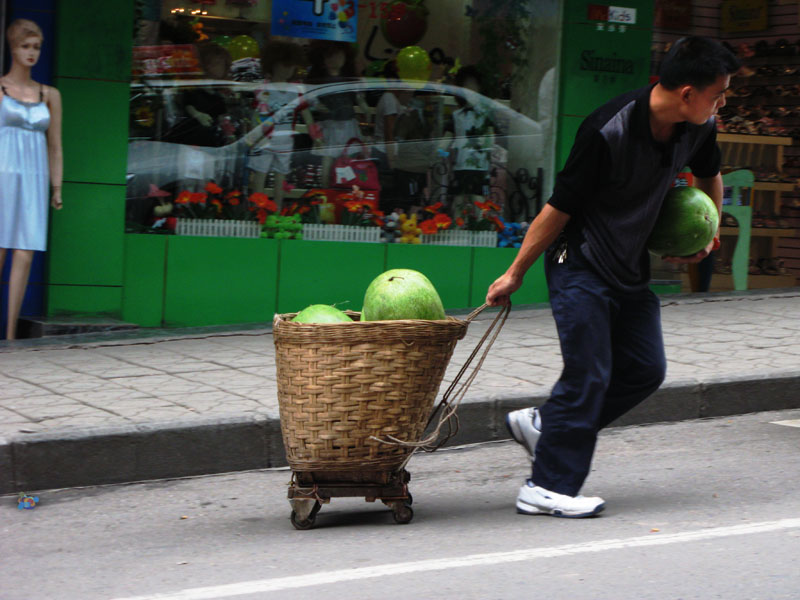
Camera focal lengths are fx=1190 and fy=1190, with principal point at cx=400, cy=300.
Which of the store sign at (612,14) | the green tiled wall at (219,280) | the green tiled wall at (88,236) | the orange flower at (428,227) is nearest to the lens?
the green tiled wall at (88,236)

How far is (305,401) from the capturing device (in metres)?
4.13

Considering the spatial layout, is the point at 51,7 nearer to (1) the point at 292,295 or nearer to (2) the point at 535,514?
(1) the point at 292,295

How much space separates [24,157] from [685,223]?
15.5ft

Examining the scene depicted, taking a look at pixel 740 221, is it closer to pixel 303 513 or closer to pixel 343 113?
pixel 343 113

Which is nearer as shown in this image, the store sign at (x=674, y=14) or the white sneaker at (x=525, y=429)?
the white sneaker at (x=525, y=429)

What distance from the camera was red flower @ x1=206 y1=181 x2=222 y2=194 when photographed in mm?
8617

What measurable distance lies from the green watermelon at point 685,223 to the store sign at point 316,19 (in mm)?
4935

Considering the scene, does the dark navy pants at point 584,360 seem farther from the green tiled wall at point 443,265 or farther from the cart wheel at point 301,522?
the green tiled wall at point 443,265

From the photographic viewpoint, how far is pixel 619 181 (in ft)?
13.9

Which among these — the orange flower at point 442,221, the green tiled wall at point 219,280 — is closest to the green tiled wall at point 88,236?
the green tiled wall at point 219,280

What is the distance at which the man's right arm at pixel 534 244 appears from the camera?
14.1ft

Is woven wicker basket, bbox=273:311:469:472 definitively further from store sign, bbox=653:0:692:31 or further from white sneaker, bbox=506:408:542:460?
store sign, bbox=653:0:692:31

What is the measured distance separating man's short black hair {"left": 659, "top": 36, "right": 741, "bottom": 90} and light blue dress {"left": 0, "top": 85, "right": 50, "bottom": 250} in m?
4.74

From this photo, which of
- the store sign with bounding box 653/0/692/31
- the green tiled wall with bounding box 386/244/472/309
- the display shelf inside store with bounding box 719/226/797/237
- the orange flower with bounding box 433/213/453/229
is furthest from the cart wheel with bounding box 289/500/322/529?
the display shelf inside store with bounding box 719/226/797/237
